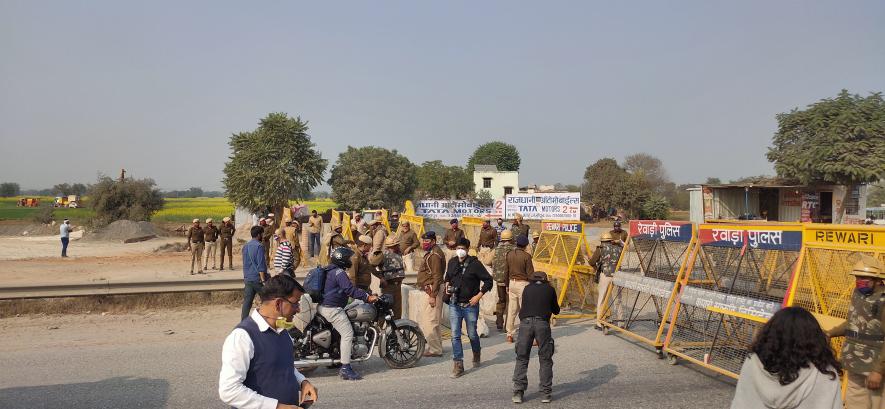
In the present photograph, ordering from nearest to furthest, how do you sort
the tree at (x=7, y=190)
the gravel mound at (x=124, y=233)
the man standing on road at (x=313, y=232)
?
the man standing on road at (x=313, y=232)
the gravel mound at (x=124, y=233)
the tree at (x=7, y=190)

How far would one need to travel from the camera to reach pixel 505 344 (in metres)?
10.6

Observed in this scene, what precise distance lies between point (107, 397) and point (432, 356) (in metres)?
4.45

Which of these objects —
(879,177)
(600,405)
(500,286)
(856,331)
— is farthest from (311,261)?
(879,177)

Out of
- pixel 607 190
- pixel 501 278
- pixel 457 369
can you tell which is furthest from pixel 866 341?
pixel 607 190

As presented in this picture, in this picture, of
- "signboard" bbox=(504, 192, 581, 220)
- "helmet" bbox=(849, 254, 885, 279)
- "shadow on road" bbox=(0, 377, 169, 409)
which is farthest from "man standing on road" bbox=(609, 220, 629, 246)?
"signboard" bbox=(504, 192, 581, 220)

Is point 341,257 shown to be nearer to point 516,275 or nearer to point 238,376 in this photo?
point 516,275

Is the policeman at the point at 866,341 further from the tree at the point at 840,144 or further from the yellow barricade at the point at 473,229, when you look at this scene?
the tree at the point at 840,144

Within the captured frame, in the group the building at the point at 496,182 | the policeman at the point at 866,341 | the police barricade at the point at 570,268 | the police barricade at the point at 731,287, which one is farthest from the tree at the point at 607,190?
the policeman at the point at 866,341

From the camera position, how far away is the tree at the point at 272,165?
120 feet

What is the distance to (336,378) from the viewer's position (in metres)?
8.27

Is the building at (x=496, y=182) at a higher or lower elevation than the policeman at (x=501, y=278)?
higher

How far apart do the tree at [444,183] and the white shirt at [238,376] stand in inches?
2660

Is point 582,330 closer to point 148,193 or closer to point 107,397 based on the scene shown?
point 107,397

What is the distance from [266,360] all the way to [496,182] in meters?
69.2
